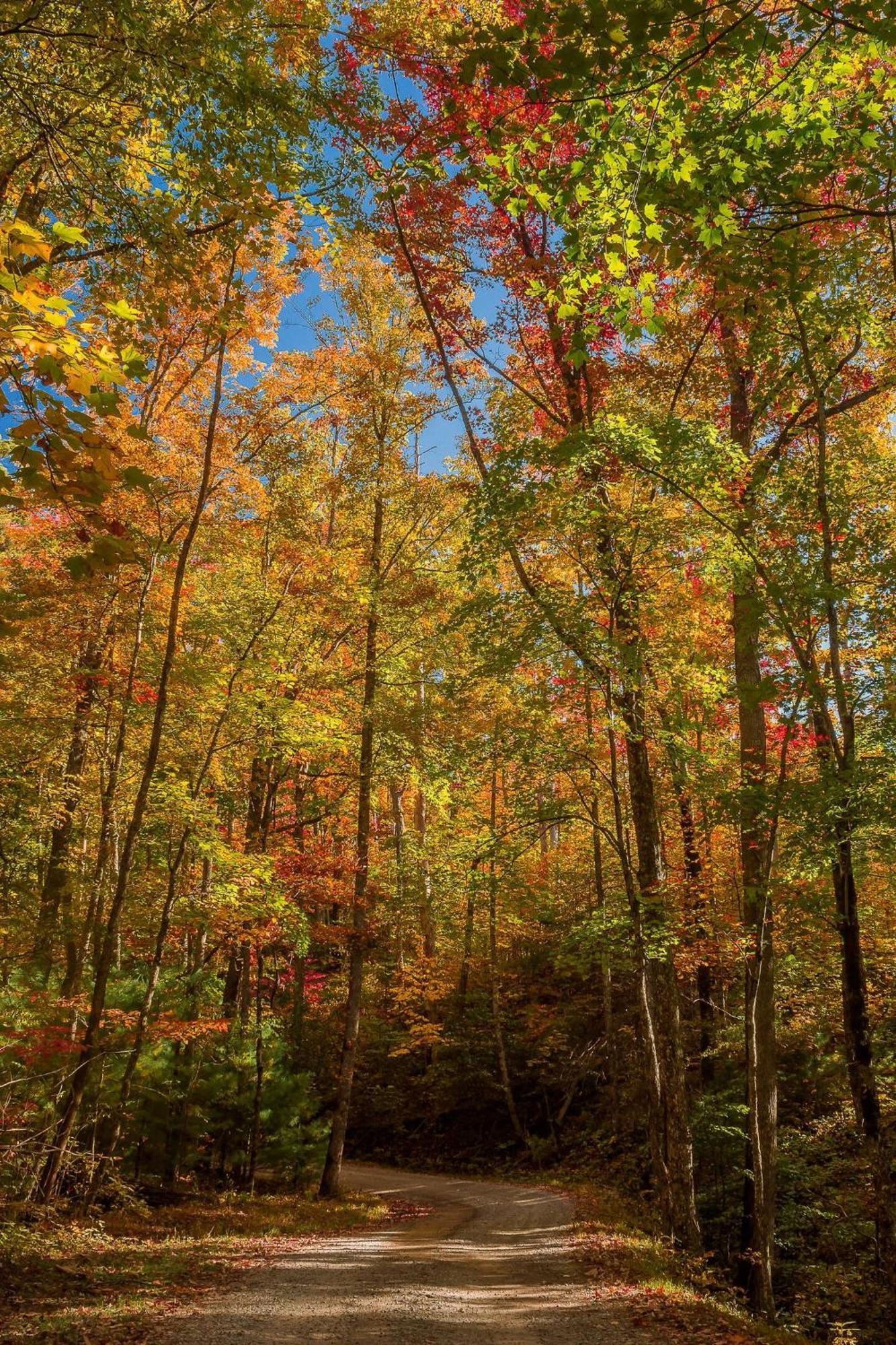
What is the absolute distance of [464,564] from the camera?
303 inches

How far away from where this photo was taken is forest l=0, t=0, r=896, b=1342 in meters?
3.55

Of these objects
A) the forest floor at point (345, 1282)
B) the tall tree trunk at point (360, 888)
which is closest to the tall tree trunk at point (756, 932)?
the forest floor at point (345, 1282)

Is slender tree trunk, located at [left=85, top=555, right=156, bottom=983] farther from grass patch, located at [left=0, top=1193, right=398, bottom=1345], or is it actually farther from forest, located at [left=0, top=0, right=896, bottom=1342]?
grass patch, located at [left=0, top=1193, right=398, bottom=1345]

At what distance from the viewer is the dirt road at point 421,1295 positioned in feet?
16.9

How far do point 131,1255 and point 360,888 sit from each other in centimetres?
565

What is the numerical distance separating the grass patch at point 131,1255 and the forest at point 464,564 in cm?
35

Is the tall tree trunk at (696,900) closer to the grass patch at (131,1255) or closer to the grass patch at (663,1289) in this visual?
the grass patch at (663,1289)

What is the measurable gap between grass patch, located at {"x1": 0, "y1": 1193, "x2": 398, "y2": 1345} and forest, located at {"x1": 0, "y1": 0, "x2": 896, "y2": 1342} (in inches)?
13.8

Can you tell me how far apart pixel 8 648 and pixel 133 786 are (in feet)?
7.94

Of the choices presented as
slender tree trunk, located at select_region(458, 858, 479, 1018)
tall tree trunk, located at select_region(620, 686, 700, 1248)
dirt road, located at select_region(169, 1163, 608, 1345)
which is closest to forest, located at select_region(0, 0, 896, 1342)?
tall tree trunk, located at select_region(620, 686, 700, 1248)

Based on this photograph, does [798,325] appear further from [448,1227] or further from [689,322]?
[448,1227]

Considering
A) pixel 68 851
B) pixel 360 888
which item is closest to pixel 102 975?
pixel 68 851

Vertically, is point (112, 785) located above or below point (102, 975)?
above

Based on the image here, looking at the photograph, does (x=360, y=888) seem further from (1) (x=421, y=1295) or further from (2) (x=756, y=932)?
(1) (x=421, y=1295)
